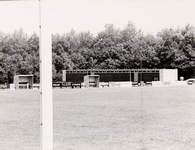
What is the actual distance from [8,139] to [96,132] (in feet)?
7.59

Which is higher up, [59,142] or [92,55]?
[92,55]

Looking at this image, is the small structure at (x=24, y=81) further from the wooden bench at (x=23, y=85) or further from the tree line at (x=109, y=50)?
the tree line at (x=109, y=50)

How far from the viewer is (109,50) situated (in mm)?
27797

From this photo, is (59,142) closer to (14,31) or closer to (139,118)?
(139,118)

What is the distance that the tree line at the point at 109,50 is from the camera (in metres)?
23.1

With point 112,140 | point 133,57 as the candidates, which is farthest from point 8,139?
point 133,57

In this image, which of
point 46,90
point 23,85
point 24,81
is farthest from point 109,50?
point 46,90

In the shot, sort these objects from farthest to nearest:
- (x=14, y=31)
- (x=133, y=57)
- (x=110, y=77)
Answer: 1. (x=110, y=77)
2. (x=14, y=31)
3. (x=133, y=57)

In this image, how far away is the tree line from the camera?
75.9ft

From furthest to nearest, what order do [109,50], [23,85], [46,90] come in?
[23,85], [109,50], [46,90]

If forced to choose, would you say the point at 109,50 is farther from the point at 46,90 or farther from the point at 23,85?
the point at 46,90

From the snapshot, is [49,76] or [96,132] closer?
[49,76]

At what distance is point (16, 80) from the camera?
34.5 m

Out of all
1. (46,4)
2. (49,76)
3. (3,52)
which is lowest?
(49,76)
